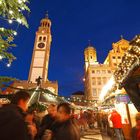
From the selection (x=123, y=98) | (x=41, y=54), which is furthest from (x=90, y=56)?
(x=123, y=98)

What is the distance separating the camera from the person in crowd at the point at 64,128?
2859 mm

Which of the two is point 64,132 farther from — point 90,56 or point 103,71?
point 90,56

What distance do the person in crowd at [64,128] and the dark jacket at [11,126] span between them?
0.91 m

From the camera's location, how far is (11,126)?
200 centimetres

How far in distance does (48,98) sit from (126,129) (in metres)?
5.12

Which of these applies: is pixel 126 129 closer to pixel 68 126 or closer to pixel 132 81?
pixel 132 81

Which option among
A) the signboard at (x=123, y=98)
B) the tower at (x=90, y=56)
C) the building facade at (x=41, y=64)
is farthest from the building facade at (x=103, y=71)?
the signboard at (x=123, y=98)

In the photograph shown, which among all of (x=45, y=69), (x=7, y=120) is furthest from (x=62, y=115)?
(x=45, y=69)

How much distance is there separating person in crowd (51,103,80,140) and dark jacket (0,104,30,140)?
3.00 feet

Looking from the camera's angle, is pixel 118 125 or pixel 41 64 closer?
pixel 118 125

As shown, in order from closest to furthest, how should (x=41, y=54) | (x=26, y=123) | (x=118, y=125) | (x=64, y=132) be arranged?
(x=26, y=123) < (x=64, y=132) < (x=118, y=125) < (x=41, y=54)

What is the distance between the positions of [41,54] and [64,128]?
46288 millimetres

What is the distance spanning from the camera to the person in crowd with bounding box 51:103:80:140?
9.38ft

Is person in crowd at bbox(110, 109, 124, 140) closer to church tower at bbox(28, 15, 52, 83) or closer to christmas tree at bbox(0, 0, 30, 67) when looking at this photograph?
christmas tree at bbox(0, 0, 30, 67)
